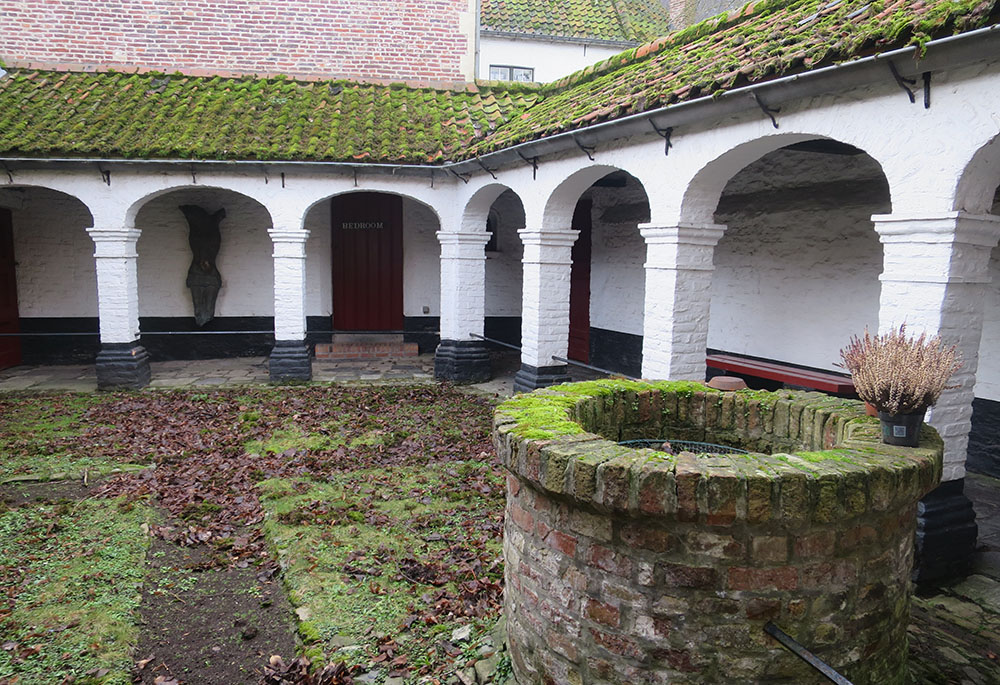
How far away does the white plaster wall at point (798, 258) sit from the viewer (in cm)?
718

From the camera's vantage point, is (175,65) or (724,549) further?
(175,65)

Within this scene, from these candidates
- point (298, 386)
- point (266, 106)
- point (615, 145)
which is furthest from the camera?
point (266, 106)

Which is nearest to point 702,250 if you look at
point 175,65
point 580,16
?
point 175,65

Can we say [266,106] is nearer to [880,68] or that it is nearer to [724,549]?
[880,68]

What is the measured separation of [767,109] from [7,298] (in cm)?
1259

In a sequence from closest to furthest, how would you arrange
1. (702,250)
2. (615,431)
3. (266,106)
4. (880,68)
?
1. (615,431)
2. (880,68)
3. (702,250)
4. (266,106)

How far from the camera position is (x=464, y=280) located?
11070 millimetres

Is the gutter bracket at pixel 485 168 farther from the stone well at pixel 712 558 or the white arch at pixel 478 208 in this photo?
the stone well at pixel 712 558

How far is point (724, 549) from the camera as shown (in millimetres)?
2418

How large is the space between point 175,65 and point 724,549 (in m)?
13.5

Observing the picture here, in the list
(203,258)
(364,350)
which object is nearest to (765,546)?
(364,350)

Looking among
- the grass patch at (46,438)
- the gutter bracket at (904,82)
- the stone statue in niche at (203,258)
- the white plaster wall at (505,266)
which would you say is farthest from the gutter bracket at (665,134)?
the stone statue in niche at (203,258)

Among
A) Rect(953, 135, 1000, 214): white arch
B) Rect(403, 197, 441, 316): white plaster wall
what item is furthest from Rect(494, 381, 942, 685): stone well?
Rect(403, 197, 441, 316): white plaster wall

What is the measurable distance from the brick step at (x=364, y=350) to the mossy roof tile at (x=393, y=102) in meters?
4.08
